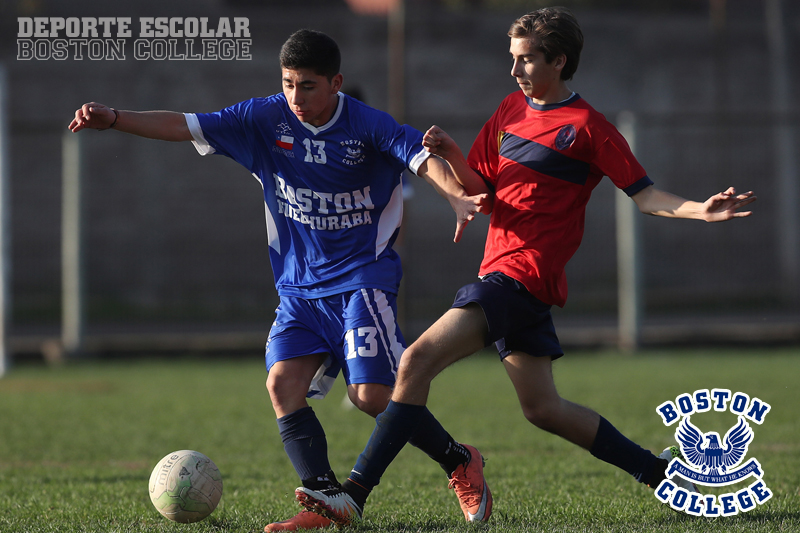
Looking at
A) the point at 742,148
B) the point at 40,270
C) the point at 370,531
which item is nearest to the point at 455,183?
the point at 370,531

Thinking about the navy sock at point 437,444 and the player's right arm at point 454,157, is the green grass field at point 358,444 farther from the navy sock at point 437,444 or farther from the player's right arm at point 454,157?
the player's right arm at point 454,157

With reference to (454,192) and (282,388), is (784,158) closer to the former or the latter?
(454,192)

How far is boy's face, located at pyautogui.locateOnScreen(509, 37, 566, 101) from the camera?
12.1 feet

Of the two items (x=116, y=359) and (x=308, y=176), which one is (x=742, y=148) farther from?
(x=308, y=176)

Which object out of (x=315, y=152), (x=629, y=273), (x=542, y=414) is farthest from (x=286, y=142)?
(x=629, y=273)

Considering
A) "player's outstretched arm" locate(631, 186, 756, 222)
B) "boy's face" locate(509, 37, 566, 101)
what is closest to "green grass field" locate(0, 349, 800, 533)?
"player's outstretched arm" locate(631, 186, 756, 222)

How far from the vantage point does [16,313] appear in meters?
13.1

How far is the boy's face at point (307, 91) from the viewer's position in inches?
146

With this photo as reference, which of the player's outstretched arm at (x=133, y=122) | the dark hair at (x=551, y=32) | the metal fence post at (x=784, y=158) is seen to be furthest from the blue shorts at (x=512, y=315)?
the metal fence post at (x=784, y=158)

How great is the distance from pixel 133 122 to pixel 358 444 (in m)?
3.03

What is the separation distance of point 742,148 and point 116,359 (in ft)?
35.7

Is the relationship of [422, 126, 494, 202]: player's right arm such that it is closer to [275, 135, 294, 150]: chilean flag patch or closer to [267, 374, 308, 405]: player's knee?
[275, 135, 294, 150]: chilean flag patch

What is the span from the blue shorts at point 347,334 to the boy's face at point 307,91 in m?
0.78

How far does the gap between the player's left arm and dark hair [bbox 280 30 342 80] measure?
0.58 metres
